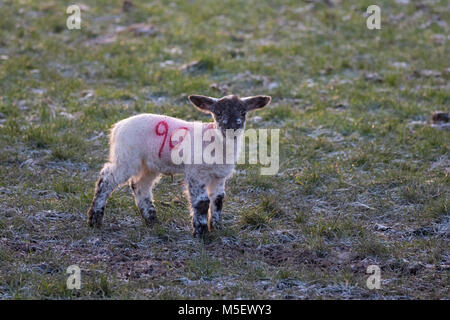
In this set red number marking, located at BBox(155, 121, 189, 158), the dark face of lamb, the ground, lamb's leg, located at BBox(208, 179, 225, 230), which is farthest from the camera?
lamb's leg, located at BBox(208, 179, 225, 230)

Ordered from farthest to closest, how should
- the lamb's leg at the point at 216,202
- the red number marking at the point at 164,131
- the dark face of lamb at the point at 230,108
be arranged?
1. the lamb's leg at the point at 216,202
2. the red number marking at the point at 164,131
3. the dark face of lamb at the point at 230,108

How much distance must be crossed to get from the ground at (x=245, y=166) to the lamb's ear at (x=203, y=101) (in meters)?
1.34

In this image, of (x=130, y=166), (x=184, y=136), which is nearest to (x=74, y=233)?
(x=130, y=166)

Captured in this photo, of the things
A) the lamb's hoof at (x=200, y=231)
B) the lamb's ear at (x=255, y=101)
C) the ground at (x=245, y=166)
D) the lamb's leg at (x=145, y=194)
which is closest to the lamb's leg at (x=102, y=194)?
the ground at (x=245, y=166)

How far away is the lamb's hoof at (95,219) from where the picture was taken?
712 cm

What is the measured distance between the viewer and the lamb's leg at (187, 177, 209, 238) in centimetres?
691

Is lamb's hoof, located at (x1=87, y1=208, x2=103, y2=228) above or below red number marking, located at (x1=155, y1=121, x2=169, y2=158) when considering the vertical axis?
below

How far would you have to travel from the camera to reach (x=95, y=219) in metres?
7.12

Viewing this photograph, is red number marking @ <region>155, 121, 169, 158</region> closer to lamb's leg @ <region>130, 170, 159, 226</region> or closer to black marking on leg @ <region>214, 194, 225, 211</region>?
lamb's leg @ <region>130, 170, 159, 226</region>

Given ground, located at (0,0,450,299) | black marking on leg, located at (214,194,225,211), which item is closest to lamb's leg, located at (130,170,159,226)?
ground, located at (0,0,450,299)

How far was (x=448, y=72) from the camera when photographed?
11.6 meters

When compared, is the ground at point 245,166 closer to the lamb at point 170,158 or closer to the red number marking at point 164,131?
the lamb at point 170,158

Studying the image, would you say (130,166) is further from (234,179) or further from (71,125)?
(71,125)

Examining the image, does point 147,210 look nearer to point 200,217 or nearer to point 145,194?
point 145,194
